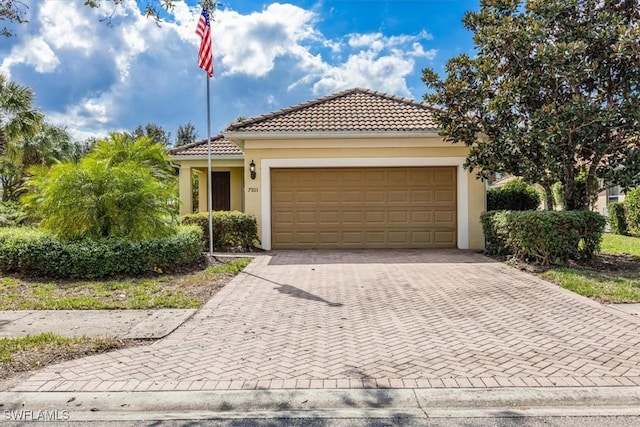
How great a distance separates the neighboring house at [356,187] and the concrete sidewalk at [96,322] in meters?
7.03

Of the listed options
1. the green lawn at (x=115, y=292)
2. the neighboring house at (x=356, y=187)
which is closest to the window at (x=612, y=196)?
the neighboring house at (x=356, y=187)

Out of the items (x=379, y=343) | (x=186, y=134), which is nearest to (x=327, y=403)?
(x=379, y=343)

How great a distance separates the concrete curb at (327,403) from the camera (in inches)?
132

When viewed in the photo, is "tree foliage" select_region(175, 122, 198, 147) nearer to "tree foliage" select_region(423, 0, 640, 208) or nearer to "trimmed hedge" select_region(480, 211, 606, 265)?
"tree foliage" select_region(423, 0, 640, 208)

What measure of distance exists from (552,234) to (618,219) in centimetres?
1144

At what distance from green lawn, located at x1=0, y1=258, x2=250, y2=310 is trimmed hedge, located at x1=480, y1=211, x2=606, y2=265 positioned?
6076mm

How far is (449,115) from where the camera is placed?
10992 millimetres

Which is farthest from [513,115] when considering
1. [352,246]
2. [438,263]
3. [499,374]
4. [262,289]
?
[499,374]

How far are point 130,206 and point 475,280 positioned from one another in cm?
699

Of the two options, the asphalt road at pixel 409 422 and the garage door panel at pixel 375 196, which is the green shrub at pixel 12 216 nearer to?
the garage door panel at pixel 375 196

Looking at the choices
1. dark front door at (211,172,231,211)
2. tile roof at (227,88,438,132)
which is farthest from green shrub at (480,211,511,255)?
dark front door at (211,172,231,211)

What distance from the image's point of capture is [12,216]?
15.7m

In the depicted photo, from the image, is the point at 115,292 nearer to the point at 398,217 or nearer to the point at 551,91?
the point at 398,217

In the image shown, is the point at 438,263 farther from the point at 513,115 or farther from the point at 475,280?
the point at 513,115
